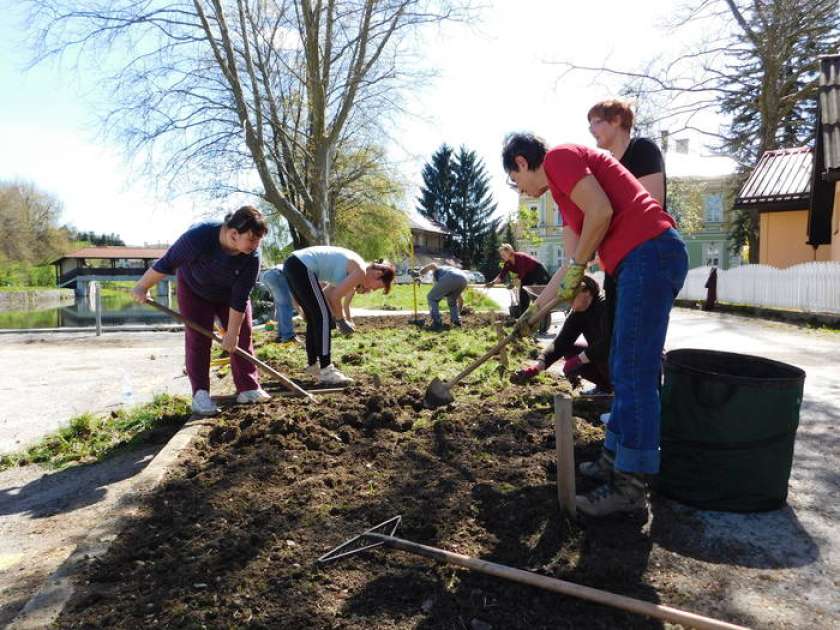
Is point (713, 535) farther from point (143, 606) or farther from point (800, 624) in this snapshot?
point (143, 606)

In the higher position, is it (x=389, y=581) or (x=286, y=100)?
(x=286, y=100)

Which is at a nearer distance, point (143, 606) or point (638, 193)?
point (143, 606)

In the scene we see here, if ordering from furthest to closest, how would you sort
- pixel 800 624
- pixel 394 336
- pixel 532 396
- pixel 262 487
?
1. pixel 394 336
2. pixel 532 396
3. pixel 262 487
4. pixel 800 624

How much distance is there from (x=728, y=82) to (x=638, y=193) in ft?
67.1

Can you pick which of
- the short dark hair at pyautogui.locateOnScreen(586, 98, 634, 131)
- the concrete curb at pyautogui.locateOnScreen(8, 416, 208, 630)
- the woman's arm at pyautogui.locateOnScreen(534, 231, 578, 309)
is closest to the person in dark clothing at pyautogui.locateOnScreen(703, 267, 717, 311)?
the woman's arm at pyautogui.locateOnScreen(534, 231, 578, 309)

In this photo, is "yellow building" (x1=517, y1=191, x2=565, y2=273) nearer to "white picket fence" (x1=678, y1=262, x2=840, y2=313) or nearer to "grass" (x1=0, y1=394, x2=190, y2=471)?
"white picket fence" (x1=678, y1=262, x2=840, y2=313)

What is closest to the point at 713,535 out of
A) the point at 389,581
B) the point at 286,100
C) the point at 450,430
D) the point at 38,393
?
the point at 389,581

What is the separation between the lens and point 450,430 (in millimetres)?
3766

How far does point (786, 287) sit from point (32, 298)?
5465cm

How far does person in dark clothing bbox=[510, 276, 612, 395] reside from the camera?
13.5ft

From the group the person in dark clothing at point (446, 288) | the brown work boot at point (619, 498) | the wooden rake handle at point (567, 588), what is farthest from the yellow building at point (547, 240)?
the wooden rake handle at point (567, 588)

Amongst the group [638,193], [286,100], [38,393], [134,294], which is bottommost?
[38,393]

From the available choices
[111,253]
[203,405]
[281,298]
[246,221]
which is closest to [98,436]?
[203,405]

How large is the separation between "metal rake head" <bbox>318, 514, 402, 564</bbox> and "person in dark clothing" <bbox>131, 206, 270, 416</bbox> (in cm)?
238
